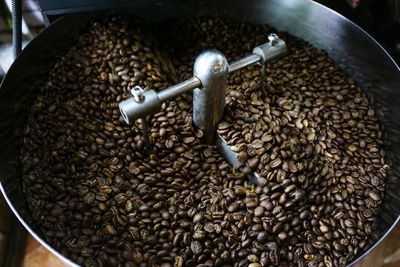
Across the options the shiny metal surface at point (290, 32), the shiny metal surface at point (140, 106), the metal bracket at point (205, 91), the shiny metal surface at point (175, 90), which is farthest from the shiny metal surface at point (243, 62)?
the shiny metal surface at point (290, 32)

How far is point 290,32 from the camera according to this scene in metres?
1.45

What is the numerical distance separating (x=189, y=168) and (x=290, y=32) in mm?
691

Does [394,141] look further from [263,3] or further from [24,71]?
[24,71]

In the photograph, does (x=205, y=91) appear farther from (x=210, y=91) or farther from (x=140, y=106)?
(x=140, y=106)

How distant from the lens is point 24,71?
1168mm

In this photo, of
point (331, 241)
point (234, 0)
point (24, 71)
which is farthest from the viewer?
point (234, 0)

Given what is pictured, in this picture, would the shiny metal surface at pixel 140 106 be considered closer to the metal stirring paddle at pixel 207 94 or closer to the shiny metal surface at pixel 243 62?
the metal stirring paddle at pixel 207 94

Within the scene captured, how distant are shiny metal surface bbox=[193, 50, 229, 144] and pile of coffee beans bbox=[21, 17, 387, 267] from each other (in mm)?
34

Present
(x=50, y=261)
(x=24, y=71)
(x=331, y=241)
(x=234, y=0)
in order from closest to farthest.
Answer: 1. (x=331, y=241)
2. (x=24, y=71)
3. (x=50, y=261)
4. (x=234, y=0)

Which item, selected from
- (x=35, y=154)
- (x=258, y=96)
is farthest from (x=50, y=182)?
(x=258, y=96)

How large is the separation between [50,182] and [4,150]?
15 cm

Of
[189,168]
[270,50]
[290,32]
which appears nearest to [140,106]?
[189,168]

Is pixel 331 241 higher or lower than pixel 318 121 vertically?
lower

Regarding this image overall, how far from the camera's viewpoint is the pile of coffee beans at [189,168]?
3.17 ft
